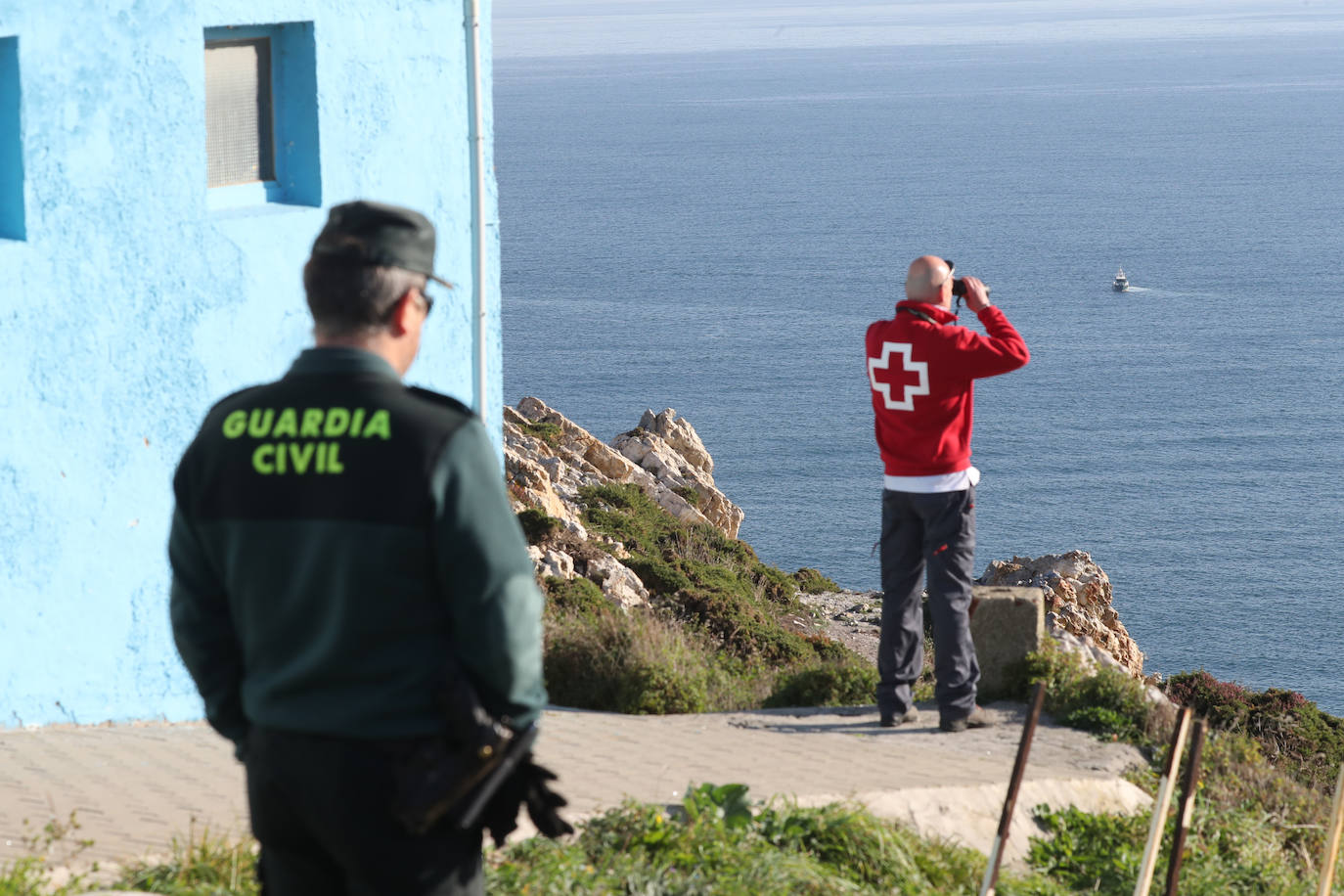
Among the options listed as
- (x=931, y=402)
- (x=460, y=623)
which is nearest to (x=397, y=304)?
(x=460, y=623)

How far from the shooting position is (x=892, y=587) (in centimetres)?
680

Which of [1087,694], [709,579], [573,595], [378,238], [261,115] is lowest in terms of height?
[709,579]

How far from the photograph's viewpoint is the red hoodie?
20.6 feet

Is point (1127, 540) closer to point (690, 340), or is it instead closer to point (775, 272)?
point (690, 340)

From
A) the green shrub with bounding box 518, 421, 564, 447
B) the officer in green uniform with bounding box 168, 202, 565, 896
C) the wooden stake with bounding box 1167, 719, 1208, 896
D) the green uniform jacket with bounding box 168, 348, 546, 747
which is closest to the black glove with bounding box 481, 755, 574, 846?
the officer in green uniform with bounding box 168, 202, 565, 896

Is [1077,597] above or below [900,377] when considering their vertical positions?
below

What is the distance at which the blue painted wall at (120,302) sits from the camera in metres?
7.00

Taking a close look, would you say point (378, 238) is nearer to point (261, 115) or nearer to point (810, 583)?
point (261, 115)

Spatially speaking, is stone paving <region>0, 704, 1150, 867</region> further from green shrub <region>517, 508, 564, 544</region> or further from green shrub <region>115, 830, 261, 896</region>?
green shrub <region>517, 508, 564, 544</region>

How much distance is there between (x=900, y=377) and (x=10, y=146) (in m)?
4.28

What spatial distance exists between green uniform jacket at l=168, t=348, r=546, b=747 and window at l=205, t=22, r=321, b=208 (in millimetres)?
5669

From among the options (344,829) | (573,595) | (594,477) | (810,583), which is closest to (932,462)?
(344,829)

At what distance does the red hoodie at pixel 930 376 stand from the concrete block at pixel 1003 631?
1.36m

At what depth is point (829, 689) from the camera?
26.6ft
